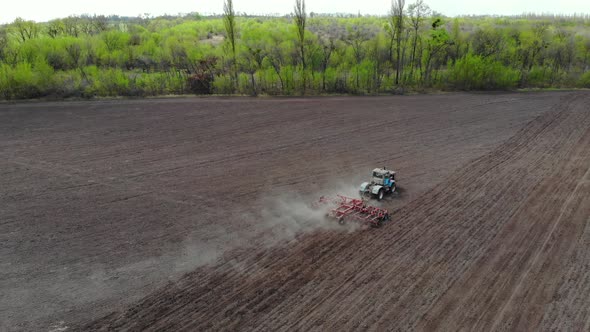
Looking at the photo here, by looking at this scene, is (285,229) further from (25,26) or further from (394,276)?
(25,26)

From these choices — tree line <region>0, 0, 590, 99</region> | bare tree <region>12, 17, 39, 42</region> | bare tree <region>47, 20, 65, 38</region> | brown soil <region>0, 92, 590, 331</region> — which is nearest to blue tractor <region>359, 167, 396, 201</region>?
brown soil <region>0, 92, 590, 331</region>

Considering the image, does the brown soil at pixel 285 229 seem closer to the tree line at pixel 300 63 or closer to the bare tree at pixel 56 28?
the tree line at pixel 300 63

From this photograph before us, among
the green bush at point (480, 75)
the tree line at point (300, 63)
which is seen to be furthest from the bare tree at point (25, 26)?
the green bush at point (480, 75)

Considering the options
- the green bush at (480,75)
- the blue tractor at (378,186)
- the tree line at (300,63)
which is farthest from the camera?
the green bush at (480,75)

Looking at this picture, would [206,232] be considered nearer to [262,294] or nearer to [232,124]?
[262,294]

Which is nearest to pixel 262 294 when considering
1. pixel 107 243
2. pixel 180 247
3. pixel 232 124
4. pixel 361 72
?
pixel 180 247

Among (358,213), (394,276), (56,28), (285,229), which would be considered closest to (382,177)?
(358,213)
